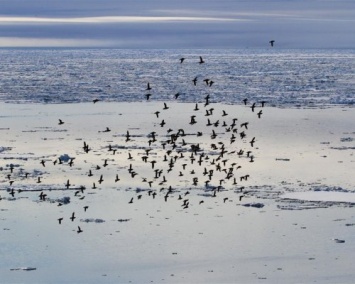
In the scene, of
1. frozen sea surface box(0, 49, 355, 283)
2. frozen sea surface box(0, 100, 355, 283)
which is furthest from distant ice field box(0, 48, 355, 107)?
frozen sea surface box(0, 100, 355, 283)

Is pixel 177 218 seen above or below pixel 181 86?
above

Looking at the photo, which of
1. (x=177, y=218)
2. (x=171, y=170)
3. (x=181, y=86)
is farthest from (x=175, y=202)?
(x=181, y=86)

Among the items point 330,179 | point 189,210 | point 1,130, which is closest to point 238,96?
point 1,130

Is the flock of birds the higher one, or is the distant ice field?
the flock of birds

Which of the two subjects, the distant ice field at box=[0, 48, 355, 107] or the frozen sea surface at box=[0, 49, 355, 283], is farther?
the distant ice field at box=[0, 48, 355, 107]

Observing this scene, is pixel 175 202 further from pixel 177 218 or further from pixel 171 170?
pixel 171 170

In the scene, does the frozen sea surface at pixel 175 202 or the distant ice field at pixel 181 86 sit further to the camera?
the distant ice field at pixel 181 86

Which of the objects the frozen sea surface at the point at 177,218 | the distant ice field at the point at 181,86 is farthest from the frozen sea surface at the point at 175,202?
the distant ice field at the point at 181,86

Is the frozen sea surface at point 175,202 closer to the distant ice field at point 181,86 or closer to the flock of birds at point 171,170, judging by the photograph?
the flock of birds at point 171,170

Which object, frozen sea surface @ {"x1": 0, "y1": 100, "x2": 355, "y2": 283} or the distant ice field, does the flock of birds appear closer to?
frozen sea surface @ {"x1": 0, "y1": 100, "x2": 355, "y2": 283}

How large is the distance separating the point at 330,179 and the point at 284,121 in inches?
613

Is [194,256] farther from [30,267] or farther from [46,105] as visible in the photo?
[46,105]

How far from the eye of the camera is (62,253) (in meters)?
22.8

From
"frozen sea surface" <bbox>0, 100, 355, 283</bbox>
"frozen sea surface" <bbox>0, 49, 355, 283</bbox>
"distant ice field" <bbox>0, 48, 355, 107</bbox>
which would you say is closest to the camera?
"frozen sea surface" <bbox>0, 100, 355, 283</bbox>
